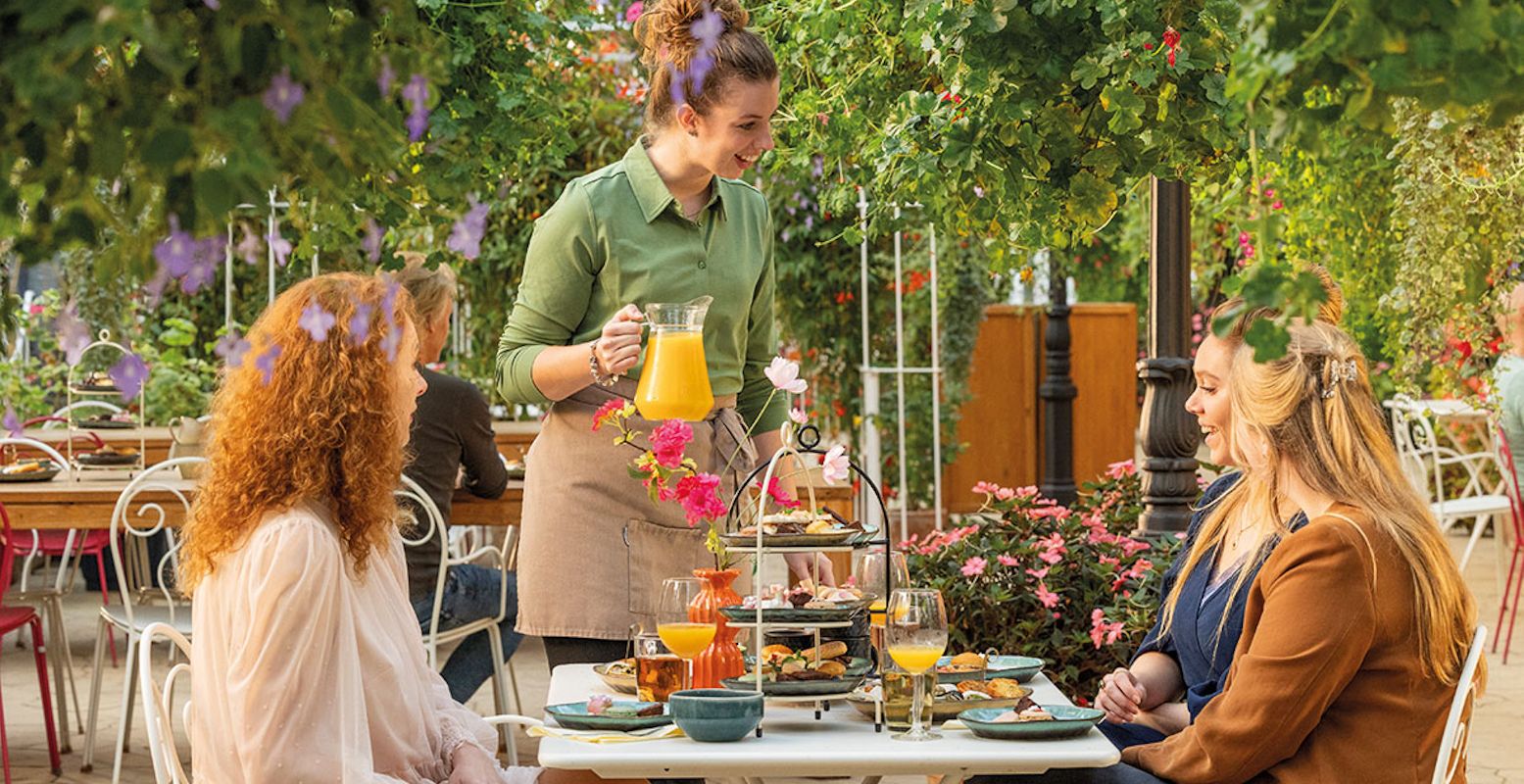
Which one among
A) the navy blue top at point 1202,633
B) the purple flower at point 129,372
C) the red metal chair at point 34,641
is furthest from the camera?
the red metal chair at point 34,641

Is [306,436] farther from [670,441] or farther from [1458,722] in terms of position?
[1458,722]

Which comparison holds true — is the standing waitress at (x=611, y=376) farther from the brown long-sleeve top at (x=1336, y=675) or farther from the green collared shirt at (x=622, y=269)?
the brown long-sleeve top at (x=1336, y=675)

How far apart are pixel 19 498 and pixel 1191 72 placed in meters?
3.42

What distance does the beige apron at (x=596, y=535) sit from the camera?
2.71 meters

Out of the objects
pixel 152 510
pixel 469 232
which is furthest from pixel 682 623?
pixel 152 510

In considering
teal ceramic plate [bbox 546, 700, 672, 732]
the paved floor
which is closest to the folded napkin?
teal ceramic plate [bbox 546, 700, 672, 732]

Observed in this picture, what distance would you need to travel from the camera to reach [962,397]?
8078mm

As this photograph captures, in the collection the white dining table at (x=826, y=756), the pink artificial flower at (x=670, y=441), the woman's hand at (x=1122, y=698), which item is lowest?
the woman's hand at (x=1122, y=698)

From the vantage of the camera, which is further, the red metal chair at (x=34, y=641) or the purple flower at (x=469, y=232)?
the red metal chair at (x=34, y=641)

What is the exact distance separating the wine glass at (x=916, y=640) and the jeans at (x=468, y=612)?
7.15 ft

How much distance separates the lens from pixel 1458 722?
215 cm

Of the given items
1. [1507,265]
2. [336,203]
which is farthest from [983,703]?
[1507,265]

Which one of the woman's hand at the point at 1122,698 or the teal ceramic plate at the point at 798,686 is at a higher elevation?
the teal ceramic plate at the point at 798,686

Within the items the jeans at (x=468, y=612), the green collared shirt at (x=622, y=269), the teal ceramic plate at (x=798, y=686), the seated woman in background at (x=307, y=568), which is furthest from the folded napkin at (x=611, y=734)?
the jeans at (x=468, y=612)
